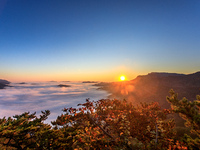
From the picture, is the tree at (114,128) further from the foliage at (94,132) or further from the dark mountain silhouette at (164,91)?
the dark mountain silhouette at (164,91)

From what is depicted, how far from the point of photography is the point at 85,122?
572 centimetres

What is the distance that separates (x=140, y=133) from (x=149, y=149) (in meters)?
2.44

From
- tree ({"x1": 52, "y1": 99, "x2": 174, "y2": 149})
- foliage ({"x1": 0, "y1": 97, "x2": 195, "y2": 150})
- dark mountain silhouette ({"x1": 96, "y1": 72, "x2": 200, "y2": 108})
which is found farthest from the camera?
dark mountain silhouette ({"x1": 96, "y1": 72, "x2": 200, "y2": 108})

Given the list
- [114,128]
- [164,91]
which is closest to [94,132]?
[114,128]

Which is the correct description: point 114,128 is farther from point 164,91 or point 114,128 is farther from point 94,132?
point 164,91

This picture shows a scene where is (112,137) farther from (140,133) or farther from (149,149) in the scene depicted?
(140,133)

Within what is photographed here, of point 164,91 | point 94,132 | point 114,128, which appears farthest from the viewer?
point 164,91

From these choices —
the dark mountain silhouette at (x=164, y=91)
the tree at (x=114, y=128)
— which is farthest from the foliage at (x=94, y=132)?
the dark mountain silhouette at (x=164, y=91)

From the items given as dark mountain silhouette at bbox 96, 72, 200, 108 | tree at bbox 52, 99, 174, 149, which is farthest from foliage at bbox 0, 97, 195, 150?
dark mountain silhouette at bbox 96, 72, 200, 108

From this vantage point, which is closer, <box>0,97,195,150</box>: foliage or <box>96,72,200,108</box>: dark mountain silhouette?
<box>0,97,195,150</box>: foliage

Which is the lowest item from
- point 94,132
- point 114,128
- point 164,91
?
point 164,91

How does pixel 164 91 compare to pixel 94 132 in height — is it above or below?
below

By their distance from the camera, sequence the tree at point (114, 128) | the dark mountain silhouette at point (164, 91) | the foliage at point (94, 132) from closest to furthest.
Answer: the foliage at point (94, 132), the tree at point (114, 128), the dark mountain silhouette at point (164, 91)

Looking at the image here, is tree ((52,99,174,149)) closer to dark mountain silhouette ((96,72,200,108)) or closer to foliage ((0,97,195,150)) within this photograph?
foliage ((0,97,195,150))
